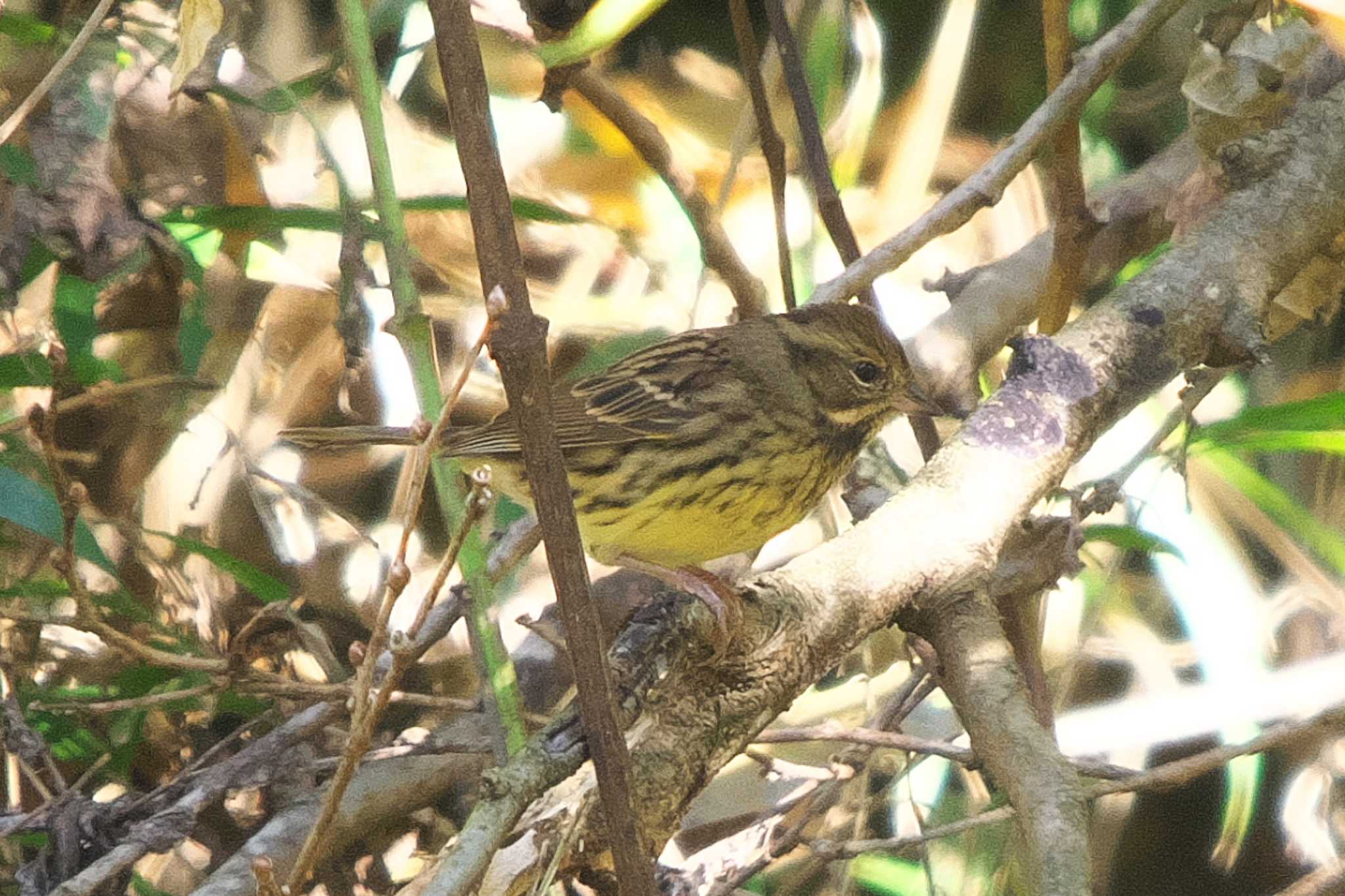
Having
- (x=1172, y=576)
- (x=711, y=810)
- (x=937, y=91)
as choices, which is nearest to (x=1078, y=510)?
(x=1172, y=576)

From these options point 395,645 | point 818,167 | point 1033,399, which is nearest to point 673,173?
point 818,167

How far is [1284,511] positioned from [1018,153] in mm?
1095

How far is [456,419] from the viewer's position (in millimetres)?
3844

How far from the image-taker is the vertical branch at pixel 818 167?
3.08 metres

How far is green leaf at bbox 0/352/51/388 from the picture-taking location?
291cm

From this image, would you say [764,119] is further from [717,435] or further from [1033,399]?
[1033,399]

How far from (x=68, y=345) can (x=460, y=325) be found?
1.00m

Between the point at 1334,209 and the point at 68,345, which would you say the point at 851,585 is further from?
the point at 68,345

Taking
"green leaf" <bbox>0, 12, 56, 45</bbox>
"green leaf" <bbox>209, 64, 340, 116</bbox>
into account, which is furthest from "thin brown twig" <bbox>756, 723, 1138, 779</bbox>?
"green leaf" <bbox>0, 12, 56, 45</bbox>

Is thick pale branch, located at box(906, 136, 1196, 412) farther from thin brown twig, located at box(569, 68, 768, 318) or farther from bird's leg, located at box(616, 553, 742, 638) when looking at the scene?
bird's leg, located at box(616, 553, 742, 638)

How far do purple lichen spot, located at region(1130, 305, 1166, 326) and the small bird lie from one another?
19.0 inches

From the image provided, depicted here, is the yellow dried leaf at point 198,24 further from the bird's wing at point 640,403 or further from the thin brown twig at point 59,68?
the bird's wing at point 640,403

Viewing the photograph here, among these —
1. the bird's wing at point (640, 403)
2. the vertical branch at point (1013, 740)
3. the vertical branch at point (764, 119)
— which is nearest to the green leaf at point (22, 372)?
the bird's wing at point (640, 403)

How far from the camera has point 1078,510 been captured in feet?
8.42
